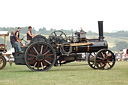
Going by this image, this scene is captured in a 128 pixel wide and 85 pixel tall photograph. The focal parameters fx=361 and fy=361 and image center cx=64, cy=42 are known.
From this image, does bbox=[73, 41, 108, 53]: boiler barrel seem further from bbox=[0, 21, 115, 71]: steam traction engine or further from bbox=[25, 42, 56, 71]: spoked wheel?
bbox=[25, 42, 56, 71]: spoked wheel

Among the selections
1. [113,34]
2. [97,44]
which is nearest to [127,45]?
[113,34]

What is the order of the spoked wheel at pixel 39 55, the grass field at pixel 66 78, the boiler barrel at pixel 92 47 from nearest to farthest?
the grass field at pixel 66 78 → the spoked wheel at pixel 39 55 → the boiler barrel at pixel 92 47

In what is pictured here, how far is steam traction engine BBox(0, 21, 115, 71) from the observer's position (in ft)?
51.1

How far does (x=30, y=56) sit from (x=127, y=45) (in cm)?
13066

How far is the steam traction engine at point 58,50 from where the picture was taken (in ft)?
51.1

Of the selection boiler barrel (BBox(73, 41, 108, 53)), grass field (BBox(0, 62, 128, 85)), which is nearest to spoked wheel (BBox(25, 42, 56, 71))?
boiler barrel (BBox(73, 41, 108, 53))

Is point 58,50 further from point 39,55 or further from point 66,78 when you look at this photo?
point 66,78

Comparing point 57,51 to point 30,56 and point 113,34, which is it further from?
point 113,34

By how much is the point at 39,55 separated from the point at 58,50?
981 mm

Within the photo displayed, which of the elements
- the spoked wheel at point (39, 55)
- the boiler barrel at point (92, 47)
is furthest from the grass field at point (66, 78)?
the boiler barrel at point (92, 47)

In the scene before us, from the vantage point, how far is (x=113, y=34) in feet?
639

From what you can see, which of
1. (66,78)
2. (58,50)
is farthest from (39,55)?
(66,78)

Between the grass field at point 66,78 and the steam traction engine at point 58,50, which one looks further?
→ the steam traction engine at point 58,50

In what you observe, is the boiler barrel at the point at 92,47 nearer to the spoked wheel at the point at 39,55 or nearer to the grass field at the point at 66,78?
the spoked wheel at the point at 39,55
